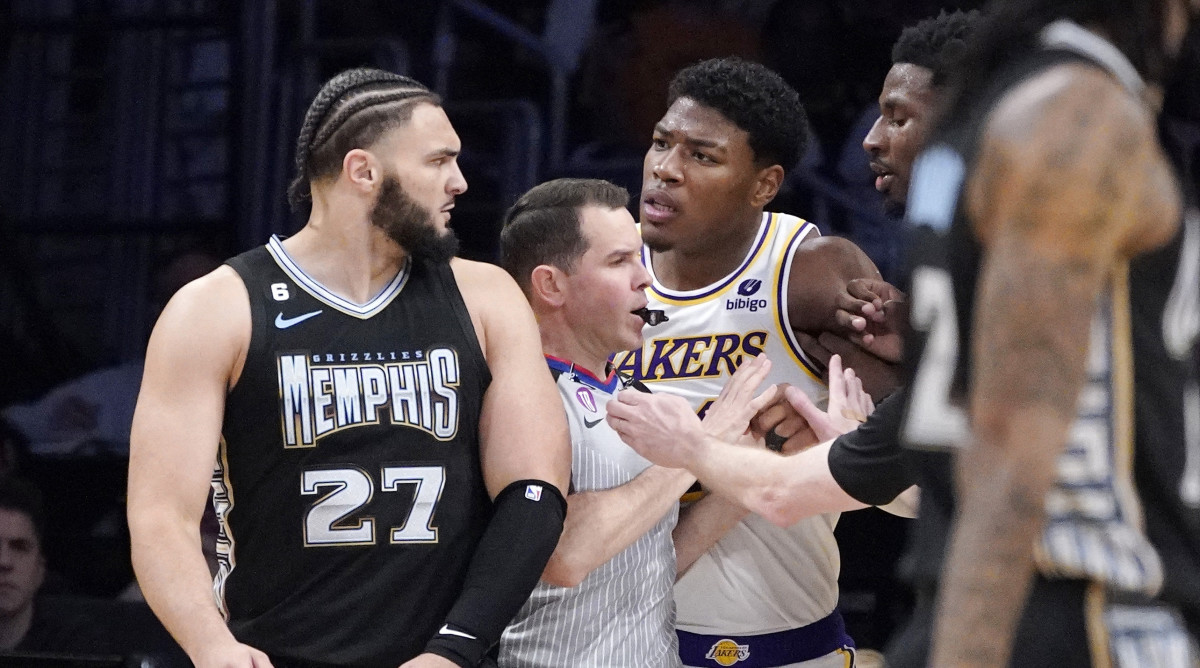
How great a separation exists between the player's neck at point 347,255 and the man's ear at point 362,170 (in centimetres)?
7

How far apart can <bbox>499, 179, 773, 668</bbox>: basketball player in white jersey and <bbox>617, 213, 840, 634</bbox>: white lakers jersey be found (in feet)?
0.71

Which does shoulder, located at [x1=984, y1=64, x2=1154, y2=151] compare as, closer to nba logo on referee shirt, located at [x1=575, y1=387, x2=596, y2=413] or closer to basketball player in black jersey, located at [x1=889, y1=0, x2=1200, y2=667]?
basketball player in black jersey, located at [x1=889, y1=0, x2=1200, y2=667]

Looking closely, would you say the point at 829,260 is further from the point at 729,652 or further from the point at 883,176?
the point at 729,652

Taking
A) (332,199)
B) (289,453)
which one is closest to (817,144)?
(332,199)

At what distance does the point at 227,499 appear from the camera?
2.77 m

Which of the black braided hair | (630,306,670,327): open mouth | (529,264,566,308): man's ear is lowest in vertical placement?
(630,306,670,327): open mouth

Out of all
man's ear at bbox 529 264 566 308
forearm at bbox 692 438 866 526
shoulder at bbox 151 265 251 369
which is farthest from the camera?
man's ear at bbox 529 264 566 308

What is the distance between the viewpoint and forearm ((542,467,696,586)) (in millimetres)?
2877

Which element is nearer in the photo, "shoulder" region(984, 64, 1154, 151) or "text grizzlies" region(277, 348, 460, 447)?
"shoulder" region(984, 64, 1154, 151)

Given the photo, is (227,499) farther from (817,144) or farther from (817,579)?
(817,144)

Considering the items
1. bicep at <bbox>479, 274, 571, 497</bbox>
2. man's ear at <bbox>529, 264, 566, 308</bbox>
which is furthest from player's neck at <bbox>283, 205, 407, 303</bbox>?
man's ear at <bbox>529, 264, 566, 308</bbox>

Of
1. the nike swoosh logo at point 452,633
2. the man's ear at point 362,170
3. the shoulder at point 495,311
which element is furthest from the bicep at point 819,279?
the nike swoosh logo at point 452,633

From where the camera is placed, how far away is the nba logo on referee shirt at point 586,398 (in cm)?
308

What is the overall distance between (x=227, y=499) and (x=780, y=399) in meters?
1.15
